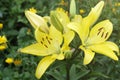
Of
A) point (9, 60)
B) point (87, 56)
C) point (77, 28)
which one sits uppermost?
point (77, 28)

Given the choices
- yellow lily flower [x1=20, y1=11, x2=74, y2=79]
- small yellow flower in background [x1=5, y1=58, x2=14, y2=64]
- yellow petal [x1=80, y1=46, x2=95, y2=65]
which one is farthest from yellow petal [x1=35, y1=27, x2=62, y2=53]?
small yellow flower in background [x1=5, y1=58, x2=14, y2=64]

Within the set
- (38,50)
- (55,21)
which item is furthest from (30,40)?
(55,21)

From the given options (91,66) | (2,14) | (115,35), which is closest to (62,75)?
(91,66)

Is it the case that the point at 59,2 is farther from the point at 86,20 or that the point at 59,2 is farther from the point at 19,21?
the point at 86,20

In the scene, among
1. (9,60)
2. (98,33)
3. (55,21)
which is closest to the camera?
(55,21)

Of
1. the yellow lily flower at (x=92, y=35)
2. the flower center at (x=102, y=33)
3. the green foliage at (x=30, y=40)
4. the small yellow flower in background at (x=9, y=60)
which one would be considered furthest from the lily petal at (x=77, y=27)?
the small yellow flower in background at (x=9, y=60)

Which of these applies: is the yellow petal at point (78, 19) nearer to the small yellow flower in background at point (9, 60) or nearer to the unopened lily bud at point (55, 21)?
the unopened lily bud at point (55, 21)

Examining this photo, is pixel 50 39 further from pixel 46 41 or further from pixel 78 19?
pixel 78 19
